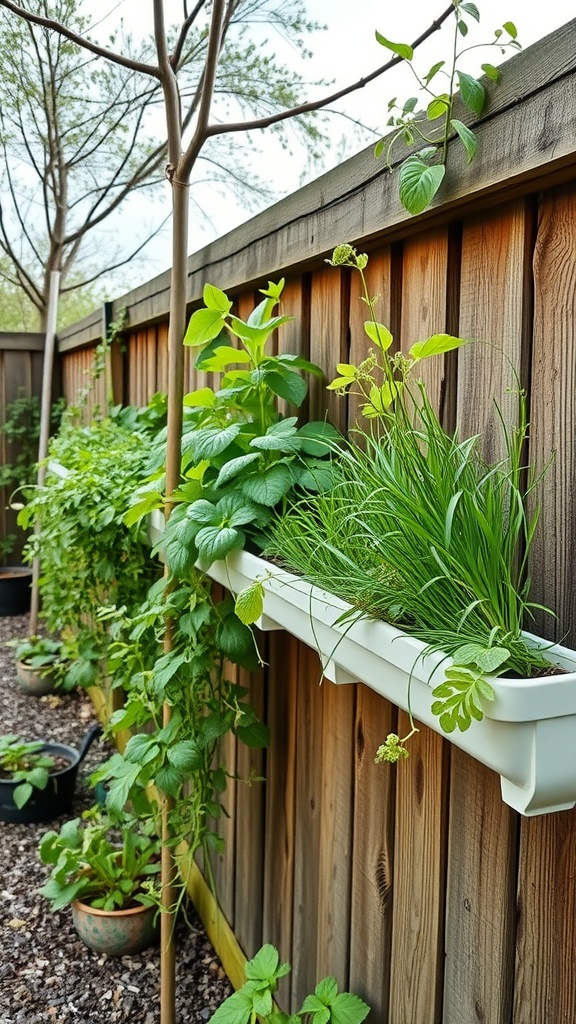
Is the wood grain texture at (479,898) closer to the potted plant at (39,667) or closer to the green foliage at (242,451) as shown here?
the green foliage at (242,451)

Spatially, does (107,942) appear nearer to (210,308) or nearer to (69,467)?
(69,467)

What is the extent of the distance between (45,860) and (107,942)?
277 mm

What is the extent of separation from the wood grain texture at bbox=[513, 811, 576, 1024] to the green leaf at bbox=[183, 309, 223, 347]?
919mm

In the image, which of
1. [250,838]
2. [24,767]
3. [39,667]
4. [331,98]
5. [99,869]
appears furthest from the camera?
[39,667]

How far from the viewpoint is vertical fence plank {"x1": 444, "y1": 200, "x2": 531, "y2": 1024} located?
0.87 m

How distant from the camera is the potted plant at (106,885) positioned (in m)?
2.00

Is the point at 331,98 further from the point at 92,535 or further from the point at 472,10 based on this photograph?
the point at 92,535

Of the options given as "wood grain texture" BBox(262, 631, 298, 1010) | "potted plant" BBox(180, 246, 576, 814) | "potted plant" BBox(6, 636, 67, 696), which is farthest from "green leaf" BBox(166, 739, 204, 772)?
"potted plant" BBox(6, 636, 67, 696)

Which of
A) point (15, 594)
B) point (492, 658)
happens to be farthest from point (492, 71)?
point (15, 594)

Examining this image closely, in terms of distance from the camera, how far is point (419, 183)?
0.90m

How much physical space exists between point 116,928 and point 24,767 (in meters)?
0.89

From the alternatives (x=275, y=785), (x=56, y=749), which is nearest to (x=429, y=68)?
(x=275, y=785)

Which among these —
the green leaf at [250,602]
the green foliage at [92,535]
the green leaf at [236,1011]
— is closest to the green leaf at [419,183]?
the green leaf at [250,602]

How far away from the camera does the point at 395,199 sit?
1.04 metres
